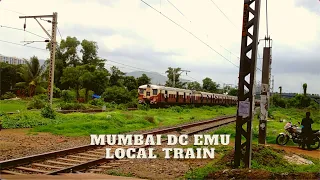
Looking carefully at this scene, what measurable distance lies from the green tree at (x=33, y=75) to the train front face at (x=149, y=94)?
441 inches

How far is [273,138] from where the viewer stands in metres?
16.6

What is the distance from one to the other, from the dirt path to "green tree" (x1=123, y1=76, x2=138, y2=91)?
1490 inches

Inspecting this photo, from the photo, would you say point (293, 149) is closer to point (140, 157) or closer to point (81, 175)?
point (140, 157)

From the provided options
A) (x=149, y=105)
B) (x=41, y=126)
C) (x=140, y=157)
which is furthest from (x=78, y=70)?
(x=140, y=157)

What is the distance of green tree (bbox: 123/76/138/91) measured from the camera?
53.8 meters

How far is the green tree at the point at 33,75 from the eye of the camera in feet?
127

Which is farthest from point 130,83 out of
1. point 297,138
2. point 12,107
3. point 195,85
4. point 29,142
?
point 29,142

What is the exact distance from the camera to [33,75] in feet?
129

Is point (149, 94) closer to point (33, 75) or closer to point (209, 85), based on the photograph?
point (33, 75)

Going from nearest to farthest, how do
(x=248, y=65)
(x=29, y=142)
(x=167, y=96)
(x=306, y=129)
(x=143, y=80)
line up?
(x=248, y=65)
(x=29, y=142)
(x=306, y=129)
(x=167, y=96)
(x=143, y=80)

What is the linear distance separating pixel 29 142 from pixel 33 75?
28.6 meters

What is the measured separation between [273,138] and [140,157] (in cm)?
853


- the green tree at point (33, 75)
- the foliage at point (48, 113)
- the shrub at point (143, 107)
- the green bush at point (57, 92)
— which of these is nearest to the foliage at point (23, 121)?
the foliage at point (48, 113)

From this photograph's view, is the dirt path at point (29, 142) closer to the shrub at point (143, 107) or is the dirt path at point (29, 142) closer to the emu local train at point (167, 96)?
the shrub at point (143, 107)
